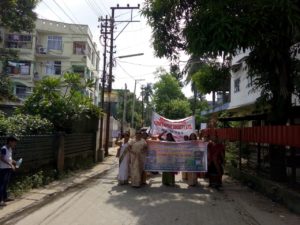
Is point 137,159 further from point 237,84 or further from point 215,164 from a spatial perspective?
point 237,84

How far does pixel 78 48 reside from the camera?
4903cm

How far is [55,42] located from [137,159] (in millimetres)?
36744

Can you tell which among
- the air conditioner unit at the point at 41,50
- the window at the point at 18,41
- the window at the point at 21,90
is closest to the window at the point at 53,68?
the air conditioner unit at the point at 41,50

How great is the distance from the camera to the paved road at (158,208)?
9125mm

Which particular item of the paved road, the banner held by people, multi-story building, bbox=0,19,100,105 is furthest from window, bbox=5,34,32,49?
the paved road

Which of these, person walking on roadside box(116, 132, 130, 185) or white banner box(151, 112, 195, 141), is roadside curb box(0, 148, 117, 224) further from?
white banner box(151, 112, 195, 141)

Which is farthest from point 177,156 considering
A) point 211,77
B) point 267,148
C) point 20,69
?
point 20,69

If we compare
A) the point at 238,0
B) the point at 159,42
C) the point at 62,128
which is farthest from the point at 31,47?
the point at 238,0

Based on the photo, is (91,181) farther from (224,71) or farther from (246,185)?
(224,71)

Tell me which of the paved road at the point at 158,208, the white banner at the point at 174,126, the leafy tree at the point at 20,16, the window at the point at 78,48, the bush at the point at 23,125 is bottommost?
the paved road at the point at 158,208

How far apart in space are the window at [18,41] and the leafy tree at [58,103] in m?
28.0

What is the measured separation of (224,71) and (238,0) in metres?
7.68

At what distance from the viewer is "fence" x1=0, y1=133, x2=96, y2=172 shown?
494 inches

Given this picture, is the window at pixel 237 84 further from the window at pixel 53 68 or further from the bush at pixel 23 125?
the window at pixel 53 68
